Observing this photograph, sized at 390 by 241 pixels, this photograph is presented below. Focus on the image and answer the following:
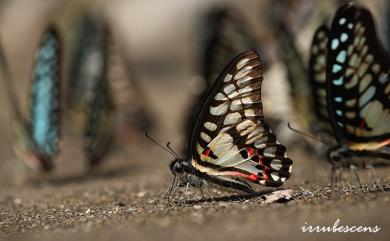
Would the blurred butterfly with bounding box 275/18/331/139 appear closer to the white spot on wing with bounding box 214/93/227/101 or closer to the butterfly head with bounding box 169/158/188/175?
the white spot on wing with bounding box 214/93/227/101

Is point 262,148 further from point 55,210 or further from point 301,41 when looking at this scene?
point 301,41

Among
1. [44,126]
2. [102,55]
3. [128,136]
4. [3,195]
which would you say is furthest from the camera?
[128,136]

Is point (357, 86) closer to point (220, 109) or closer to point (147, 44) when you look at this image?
point (220, 109)

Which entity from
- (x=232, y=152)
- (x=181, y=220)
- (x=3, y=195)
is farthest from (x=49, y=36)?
(x=181, y=220)

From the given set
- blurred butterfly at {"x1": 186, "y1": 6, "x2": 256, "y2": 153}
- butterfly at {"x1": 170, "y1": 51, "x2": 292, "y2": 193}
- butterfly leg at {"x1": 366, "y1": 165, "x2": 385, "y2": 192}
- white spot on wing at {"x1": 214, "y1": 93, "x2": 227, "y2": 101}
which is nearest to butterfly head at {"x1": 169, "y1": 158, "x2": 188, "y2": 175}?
butterfly at {"x1": 170, "y1": 51, "x2": 292, "y2": 193}

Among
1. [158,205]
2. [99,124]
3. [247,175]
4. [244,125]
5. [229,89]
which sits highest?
[229,89]

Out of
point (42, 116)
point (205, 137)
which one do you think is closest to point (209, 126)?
point (205, 137)
